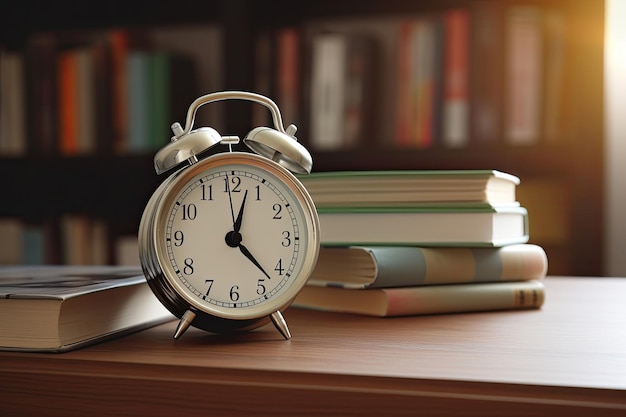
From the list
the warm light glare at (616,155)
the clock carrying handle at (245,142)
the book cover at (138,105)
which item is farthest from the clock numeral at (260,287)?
the warm light glare at (616,155)

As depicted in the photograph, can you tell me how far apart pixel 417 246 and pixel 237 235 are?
27cm

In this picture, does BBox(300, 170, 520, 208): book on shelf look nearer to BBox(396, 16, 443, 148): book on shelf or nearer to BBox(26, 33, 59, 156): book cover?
BBox(396, 16, 443, 148): book on shelf

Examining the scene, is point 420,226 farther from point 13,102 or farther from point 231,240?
point 13,102

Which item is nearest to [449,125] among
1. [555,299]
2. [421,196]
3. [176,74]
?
[176,74]

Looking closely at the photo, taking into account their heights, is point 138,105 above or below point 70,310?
above

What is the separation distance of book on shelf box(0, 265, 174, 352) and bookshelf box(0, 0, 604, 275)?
4.32ft

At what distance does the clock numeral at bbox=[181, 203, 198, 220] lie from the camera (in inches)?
27.0

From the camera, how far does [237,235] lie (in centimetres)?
69

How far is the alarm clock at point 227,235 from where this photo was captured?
2.21 ft

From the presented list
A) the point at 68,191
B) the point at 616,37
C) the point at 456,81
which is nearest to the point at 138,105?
the point at 68,191

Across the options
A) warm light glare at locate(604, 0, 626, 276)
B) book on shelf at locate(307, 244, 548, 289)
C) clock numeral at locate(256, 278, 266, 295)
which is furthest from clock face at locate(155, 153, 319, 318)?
warm light glare at locate(604, 0, 626, 276)

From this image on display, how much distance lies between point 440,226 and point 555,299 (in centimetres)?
26

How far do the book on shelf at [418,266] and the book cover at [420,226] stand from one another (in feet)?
0.06

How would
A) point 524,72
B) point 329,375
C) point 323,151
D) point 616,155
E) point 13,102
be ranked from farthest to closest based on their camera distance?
point 13,102, point 616,155, point 323,151, point 524,72, point 329,375
